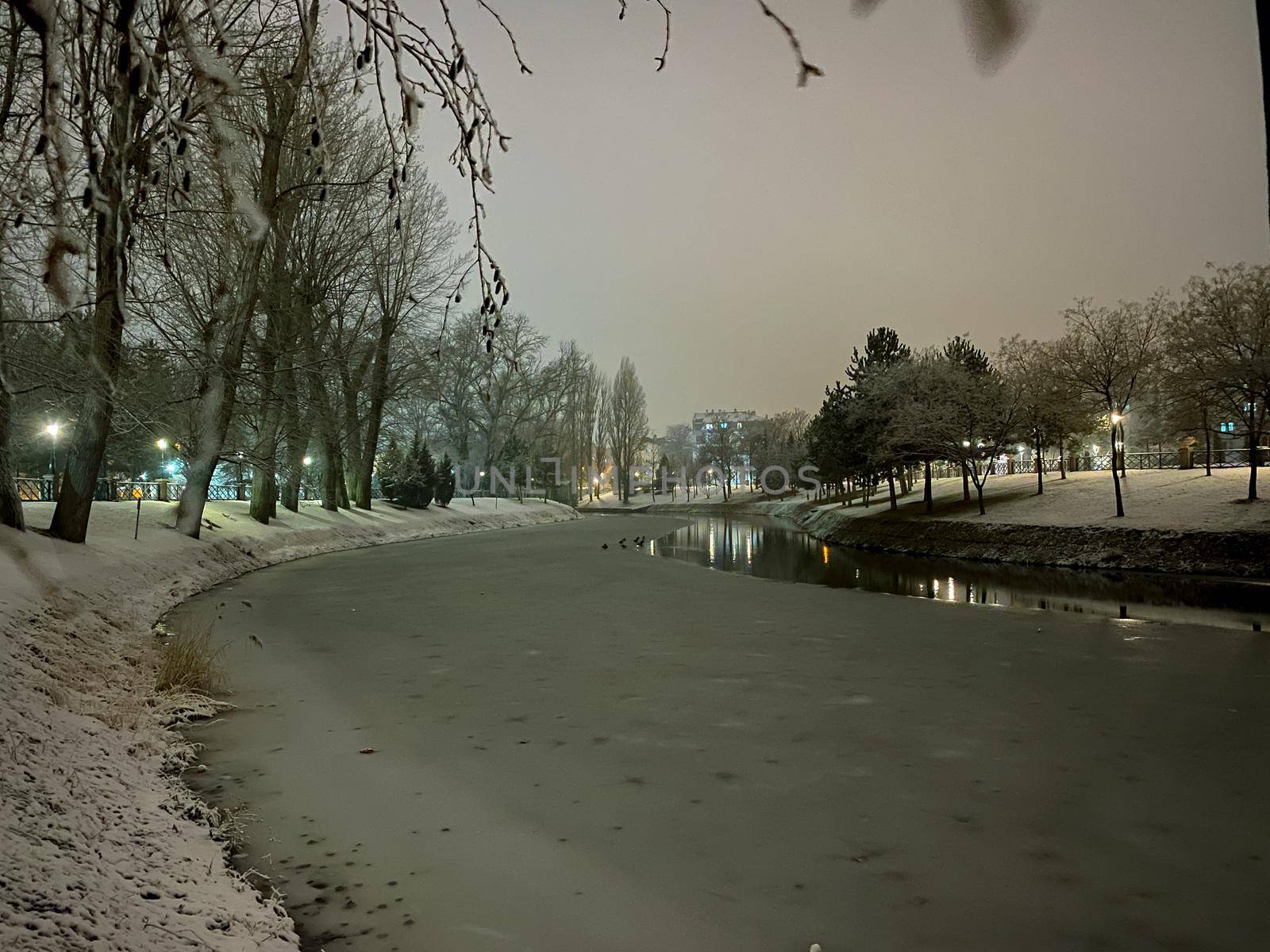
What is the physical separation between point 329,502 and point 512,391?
2258cm

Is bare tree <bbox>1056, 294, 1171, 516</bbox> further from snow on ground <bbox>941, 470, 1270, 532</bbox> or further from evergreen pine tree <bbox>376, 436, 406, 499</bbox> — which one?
evergreen pine tree <bbox>376, 436, 406, 499</bbox>

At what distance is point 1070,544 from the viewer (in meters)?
26.0

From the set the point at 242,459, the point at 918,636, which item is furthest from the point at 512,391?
the point at 918,636

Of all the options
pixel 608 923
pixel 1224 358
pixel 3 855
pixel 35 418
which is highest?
pixel 1224 358

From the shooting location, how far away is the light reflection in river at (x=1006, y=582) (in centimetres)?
1480

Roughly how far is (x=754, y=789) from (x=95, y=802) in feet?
11.9

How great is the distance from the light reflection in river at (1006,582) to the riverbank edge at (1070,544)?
1050 millimetres

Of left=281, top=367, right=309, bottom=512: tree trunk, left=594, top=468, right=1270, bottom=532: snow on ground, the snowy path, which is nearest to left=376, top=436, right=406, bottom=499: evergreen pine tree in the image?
left=281, top=367, right=309, bottom=512: tree trunk

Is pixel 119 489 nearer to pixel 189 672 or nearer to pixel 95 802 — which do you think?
pixel 189 672

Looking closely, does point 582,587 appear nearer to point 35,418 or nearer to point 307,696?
point 307,696

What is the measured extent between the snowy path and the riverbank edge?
13.5 metres

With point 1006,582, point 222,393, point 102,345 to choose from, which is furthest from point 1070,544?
point 102,345

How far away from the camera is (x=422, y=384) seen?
3170cm

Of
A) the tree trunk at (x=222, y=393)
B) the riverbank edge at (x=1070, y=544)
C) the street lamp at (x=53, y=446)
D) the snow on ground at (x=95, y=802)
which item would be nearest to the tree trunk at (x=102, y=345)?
the tree trunk at (x=222, y=393)
